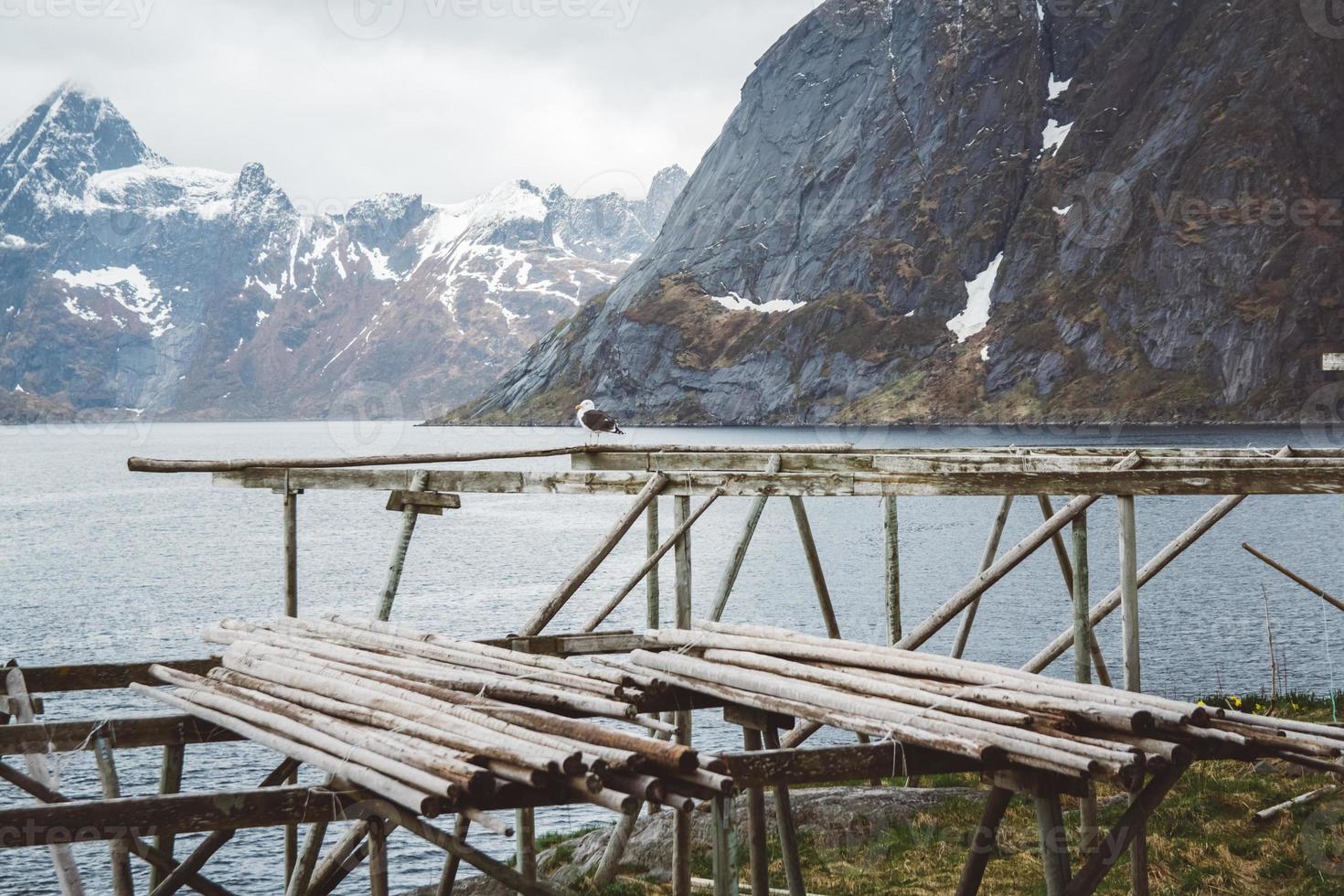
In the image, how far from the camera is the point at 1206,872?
14.0 metres

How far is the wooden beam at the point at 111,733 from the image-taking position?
8.97 meters

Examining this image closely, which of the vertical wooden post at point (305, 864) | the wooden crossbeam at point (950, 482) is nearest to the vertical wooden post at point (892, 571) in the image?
the wooden crossbeam at point (950, 482)

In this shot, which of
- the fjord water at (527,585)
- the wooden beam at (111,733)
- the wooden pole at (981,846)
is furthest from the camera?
the fjord water at (527,585)

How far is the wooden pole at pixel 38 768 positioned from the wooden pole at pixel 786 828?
5.44 metres

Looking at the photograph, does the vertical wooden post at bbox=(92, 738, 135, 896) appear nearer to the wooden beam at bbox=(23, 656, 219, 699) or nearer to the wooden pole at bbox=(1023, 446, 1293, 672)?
the wooden beam at bbox=(23, 656, 219, 699)

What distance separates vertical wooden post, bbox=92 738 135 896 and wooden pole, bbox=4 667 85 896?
0.37m

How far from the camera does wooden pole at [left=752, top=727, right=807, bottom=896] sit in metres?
10.1

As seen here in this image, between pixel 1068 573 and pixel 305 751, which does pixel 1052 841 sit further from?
pixel 1068 573

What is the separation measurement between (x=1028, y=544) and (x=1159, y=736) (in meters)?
5.99

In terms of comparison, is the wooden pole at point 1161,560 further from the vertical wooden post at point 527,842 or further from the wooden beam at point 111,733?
the wooden beam at point 111,733

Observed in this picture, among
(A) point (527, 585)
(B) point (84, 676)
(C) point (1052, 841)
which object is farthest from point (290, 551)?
(A) point (527, 585)

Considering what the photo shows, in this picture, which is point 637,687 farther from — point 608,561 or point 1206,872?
point 608,561

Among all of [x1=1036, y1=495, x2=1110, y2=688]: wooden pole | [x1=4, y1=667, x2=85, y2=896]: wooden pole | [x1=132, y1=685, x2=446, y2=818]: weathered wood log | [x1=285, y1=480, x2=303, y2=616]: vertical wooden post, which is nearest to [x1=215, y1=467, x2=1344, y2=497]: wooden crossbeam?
[x1=285, y1=480, x2=303, y2=616]: vertical wooden post

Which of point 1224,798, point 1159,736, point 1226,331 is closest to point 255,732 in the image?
point 1159,736
